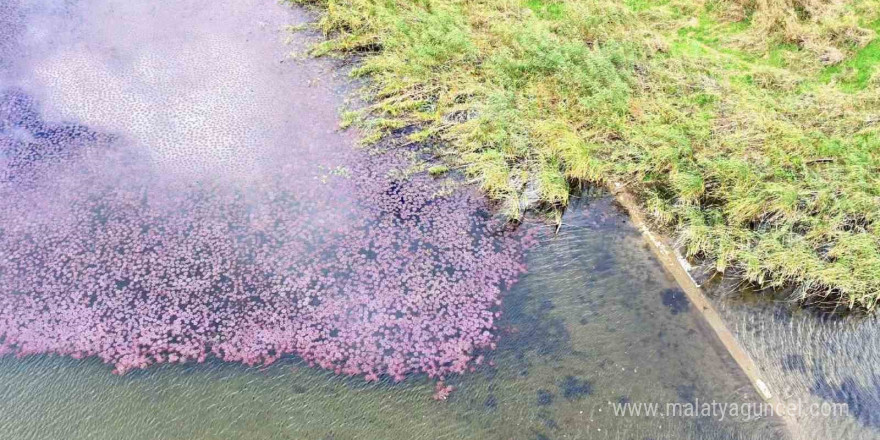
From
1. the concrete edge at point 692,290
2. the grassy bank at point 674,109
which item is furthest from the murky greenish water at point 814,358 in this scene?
the grassy bank at point 674,109

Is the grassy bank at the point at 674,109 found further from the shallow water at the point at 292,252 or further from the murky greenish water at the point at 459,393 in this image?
the murky greenish water at the point at 459,393

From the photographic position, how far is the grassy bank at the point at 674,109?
7328 mm

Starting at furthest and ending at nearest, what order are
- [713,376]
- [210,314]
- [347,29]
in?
[347,29] → [210,314] → [713,376]

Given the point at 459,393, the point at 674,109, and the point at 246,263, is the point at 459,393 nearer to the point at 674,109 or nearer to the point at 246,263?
the point at 246,263

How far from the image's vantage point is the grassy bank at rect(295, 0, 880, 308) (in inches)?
289

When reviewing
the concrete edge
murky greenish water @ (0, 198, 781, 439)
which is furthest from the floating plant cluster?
the concrete edge

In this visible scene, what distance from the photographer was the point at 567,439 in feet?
19.4

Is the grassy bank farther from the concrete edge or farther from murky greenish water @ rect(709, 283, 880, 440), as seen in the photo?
murky greenish water @ rect(709, 283, 880, 440)

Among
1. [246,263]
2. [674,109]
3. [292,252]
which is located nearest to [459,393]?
[292,252]

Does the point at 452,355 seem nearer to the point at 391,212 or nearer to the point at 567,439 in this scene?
the point at 567,439

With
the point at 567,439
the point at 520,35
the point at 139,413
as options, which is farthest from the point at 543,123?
the point at 139,413

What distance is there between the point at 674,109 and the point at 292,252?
5.91m

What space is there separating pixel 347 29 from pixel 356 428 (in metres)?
7.92

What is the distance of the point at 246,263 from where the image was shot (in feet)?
24.0
